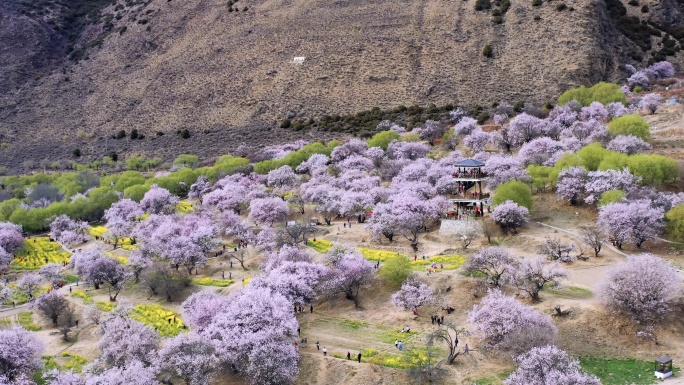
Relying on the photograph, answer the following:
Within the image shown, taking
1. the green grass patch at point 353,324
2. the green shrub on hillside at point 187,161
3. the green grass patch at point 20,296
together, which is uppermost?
the green grass patch at point 353,324

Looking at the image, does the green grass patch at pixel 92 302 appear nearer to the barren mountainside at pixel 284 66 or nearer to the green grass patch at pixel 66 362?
the green grass patch at pixel 66 362

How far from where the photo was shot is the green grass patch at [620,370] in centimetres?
2725

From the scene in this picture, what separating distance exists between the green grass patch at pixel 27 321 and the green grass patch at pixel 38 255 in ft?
34.1

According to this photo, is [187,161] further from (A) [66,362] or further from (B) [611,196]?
(B) [611,196]

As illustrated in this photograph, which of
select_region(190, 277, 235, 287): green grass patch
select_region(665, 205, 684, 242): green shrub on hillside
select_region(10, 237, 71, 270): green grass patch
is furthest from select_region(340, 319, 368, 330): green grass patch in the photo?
select_region(10, 237, 71, 270): green grass patch

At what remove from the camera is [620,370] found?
28.4 metres

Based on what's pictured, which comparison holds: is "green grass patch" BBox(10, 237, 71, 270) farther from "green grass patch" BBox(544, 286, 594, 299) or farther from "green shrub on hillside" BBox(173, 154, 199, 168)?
"green grass patch" BBox(544, 286, 594, 299)

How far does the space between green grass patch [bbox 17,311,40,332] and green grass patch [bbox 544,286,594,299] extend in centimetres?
2920

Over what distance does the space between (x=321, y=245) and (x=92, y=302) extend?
50.1 ft

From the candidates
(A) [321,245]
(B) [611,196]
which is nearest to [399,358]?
(A) [321,245]

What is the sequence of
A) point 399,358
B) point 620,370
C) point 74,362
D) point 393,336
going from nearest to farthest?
point 620,370
point 399,358
point 393,336
point 74,362

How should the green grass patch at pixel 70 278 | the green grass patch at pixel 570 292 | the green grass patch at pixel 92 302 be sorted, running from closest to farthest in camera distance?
1. the green grass patch at pixel 570 292
2. the green grass patch at pixel 92 302
3. the green grass patch at pixel 70 278

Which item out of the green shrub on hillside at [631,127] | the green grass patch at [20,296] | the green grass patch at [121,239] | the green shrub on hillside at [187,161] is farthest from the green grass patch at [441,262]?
the green shrub on hillside at [187,161]

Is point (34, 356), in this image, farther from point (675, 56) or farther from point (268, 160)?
point (675, 56)
